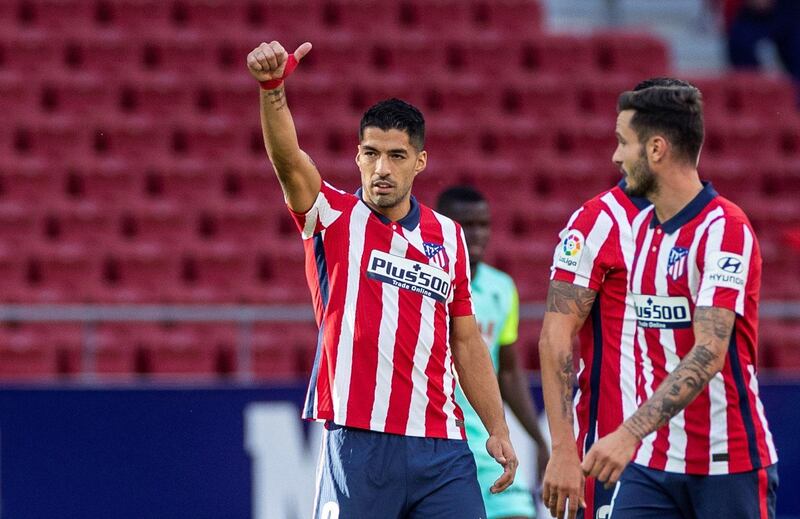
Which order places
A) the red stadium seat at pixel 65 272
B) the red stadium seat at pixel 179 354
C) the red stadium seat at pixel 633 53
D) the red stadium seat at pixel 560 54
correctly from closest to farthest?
the red stadium seat at pixel 179 354, the red stadium seat at pixel 65 272, the red stadium seat at pixel 560 54, the red stadium seat at pixel 633 53

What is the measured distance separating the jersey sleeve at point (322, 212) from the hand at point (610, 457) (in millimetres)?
1217

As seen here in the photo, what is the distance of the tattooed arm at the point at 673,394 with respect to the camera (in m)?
4.00

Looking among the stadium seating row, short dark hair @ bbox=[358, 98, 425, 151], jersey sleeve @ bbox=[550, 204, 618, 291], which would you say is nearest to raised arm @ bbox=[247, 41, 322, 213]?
short dark hair @ bbox=[358, 98, 425, 151]

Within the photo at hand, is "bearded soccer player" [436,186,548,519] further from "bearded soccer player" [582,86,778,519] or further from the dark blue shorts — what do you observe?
"bearded soccer player" [582,86,778,519]

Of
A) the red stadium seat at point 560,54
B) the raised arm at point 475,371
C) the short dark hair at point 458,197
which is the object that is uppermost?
the red stadium seat at point 560,54

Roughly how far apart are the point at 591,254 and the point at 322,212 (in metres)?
0.89

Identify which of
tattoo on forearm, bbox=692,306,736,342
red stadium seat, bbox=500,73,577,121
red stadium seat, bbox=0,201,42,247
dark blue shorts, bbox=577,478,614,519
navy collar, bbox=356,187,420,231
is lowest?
dark blue shorts, bbox=577,478,614,519

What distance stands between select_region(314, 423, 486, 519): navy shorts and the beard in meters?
1.05

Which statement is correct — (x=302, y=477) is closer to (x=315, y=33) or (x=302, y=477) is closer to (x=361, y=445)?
(x=361, y=445)

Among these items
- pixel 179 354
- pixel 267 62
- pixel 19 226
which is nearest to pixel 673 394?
pixel 267 62

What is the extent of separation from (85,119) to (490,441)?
7.69 metres

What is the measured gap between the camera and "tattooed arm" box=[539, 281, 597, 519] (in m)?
4.19

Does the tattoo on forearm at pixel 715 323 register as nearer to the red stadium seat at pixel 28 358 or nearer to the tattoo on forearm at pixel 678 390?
the tattoo on forearm at pixel 678 390

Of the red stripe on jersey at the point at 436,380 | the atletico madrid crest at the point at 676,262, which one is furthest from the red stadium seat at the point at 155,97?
the atletico madrid crest at the point at 676,262
